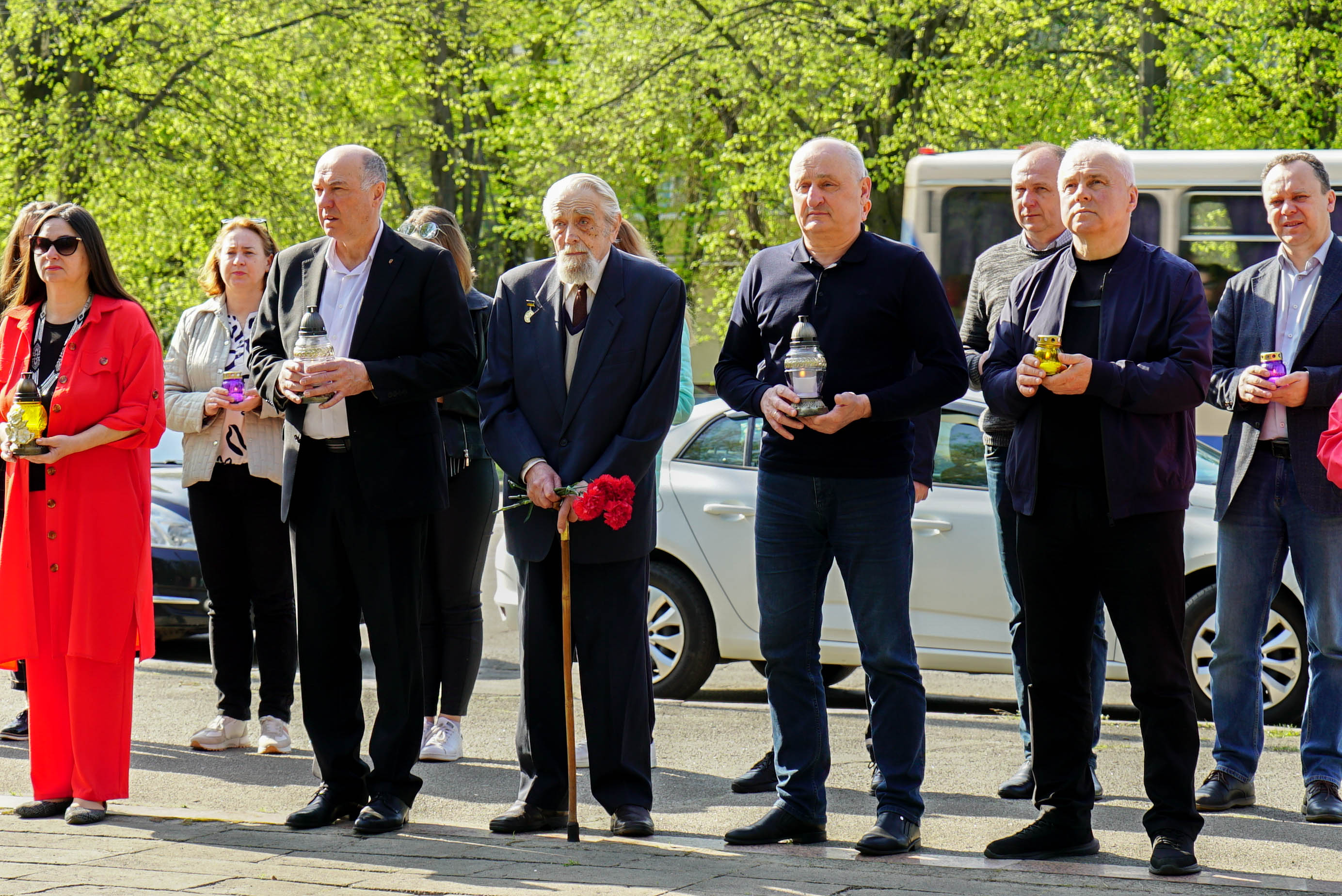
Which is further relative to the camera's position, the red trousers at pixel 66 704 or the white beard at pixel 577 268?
the red trousers at pixel 66 704

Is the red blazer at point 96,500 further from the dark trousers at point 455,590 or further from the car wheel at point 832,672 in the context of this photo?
the car wheel at point 832,672

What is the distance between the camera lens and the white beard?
521cm

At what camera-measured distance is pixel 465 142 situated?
30219mm

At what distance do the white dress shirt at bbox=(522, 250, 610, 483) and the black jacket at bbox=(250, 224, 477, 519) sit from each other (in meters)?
0.32

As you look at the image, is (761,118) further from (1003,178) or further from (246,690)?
(246,690)

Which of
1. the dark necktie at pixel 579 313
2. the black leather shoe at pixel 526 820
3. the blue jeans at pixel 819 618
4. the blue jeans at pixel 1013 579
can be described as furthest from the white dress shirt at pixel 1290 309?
the black leather shoe at pixel 526 820

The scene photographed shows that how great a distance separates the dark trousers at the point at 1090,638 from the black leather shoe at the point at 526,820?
5.09 feet

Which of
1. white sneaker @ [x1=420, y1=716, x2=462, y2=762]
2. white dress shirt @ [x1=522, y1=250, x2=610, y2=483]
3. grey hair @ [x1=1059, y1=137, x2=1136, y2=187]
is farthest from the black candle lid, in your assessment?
grey hair @ [x1=1059, y1=137, x2=1136, y2=187]

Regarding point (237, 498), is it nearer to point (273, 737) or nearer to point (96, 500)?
point (273, 737)

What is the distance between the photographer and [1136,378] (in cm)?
448

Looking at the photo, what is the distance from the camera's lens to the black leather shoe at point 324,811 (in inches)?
201

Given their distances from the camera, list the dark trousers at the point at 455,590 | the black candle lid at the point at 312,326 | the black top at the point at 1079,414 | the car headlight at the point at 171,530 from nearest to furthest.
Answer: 1. the black top at the point at 1079,414
2. the black candle lid at the point at 312,326
3. the dark trousers at the point at 455,590
4. the car headlight at the point at 171,530

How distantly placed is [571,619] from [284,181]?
2036 centimetres

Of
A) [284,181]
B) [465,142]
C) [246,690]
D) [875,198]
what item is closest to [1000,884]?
[246,690]
